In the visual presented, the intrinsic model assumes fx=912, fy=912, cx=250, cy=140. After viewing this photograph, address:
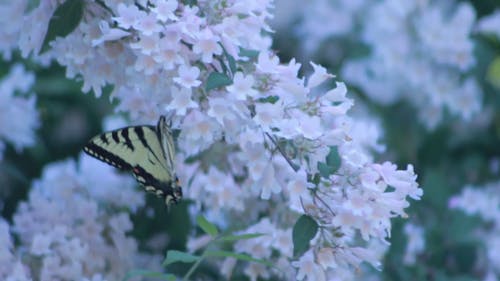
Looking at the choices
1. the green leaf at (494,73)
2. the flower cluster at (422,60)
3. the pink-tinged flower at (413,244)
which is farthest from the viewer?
the green leaf at (494,73)

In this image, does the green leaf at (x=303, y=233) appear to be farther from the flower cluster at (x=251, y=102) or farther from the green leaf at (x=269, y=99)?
the green leaf at (x=269, y=99)

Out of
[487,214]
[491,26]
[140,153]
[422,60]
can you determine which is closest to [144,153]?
[140,153]

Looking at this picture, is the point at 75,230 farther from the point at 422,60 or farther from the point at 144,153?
the point at 422,60

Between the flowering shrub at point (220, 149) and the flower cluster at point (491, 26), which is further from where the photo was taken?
the flower cluster at point (491, 26)

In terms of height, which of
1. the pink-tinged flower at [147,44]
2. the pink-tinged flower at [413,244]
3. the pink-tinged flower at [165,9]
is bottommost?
the pink-tinged flower at [413,244]

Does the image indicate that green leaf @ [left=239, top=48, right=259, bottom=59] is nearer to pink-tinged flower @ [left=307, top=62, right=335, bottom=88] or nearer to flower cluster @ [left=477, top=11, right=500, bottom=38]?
pink-tinged flower @ [left=307, top=62, right=335, bottom=88]

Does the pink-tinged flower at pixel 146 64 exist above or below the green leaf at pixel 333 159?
above

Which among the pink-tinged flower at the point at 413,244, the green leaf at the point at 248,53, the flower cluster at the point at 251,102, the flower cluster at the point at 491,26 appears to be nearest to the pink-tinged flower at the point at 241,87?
the flower cluster at the point at 251,102
